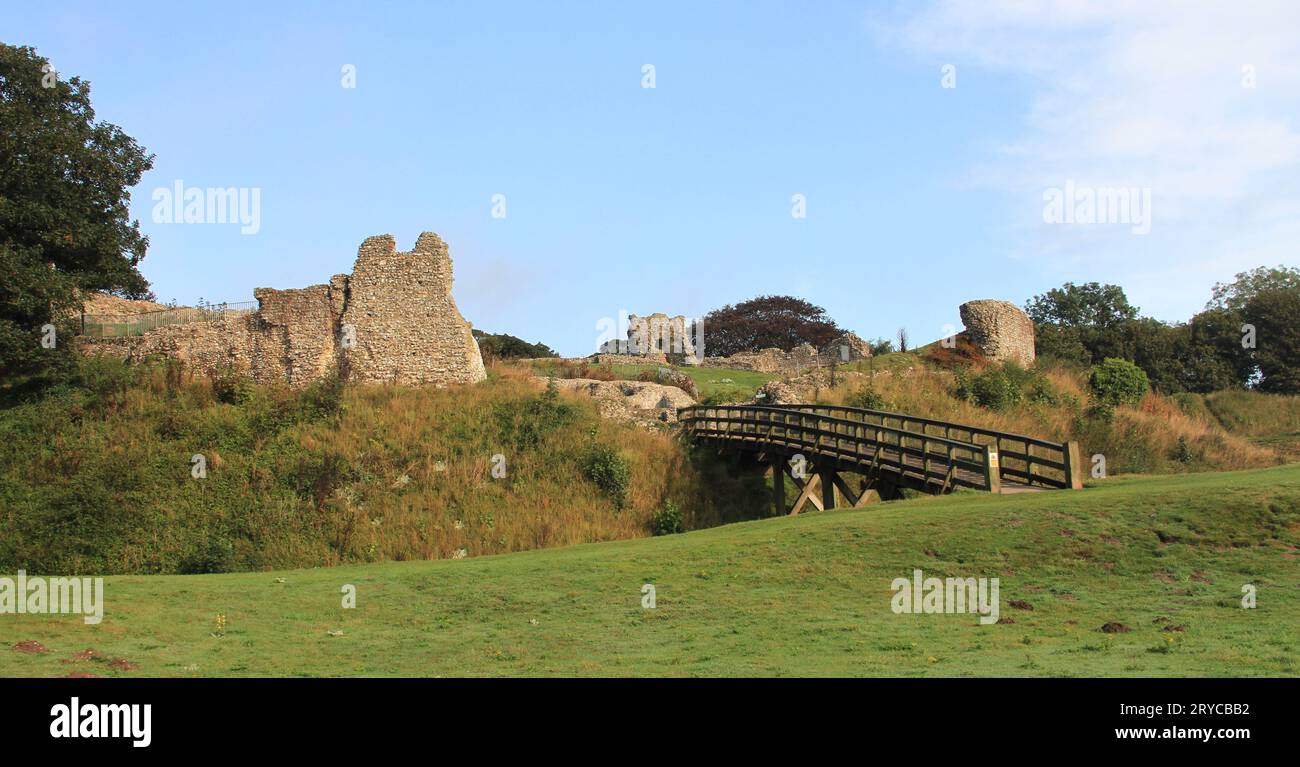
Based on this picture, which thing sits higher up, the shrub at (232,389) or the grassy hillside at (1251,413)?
the shrub at (232,389)

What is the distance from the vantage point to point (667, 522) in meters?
31.2

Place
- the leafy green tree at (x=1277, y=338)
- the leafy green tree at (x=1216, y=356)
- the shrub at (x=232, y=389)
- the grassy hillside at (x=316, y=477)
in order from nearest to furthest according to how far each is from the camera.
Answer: the grassy hillside at (x=316, y=477), the shrub at (x=232, y=389), the leafy green tree at (x=1277, y=338), the leafy green tree at (x=1216, y=356)

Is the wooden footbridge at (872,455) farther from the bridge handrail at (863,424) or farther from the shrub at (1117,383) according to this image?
the shrub at (1117,383)

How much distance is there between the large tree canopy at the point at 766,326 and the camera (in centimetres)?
7931

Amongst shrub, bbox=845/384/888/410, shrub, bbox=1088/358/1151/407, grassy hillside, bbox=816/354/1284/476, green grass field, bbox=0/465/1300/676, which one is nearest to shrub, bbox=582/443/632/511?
green grass field, bbox=0/465/1300/676

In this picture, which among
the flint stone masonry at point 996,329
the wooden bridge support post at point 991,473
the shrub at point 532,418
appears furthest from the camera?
the flint stone masonry at point 996,329

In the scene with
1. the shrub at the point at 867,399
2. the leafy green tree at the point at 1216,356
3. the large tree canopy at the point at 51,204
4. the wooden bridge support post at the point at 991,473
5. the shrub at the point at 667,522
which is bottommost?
the shrub at the point at 667,522

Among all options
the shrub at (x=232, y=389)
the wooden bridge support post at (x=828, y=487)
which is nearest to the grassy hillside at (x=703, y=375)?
the shrub at (x=232, y=389)

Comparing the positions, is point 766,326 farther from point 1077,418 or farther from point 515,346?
point 1077,418

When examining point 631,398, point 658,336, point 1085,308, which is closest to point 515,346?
point 658,336

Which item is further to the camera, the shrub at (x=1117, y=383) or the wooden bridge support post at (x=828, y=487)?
the shrub at (x=1117, y=383)

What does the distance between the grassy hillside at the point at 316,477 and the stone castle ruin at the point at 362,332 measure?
112cm
